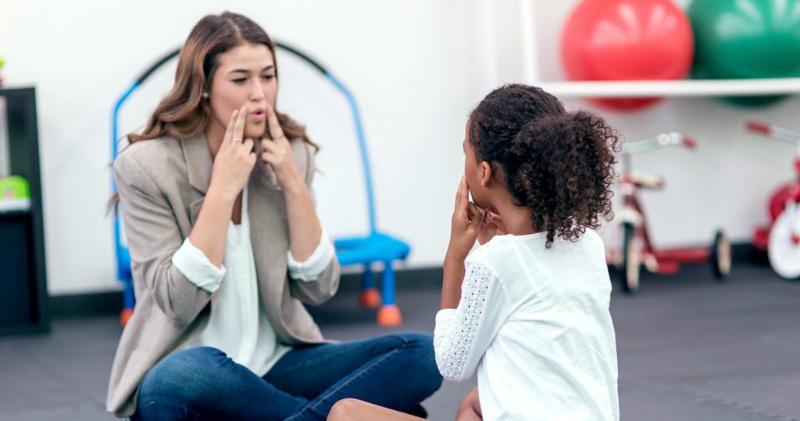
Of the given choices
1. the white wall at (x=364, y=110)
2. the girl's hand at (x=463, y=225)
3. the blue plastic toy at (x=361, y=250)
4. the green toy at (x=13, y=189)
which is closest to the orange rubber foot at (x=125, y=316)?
the blue plastic toy at (x=361, y=250)

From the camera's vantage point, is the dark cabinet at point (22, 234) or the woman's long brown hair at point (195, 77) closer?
the woman's long brown hair at point (195, 77)

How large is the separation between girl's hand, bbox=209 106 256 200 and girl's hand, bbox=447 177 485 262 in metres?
0.52

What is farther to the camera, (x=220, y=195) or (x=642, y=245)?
(x=642, y=245)

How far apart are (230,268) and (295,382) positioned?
10.2 inches

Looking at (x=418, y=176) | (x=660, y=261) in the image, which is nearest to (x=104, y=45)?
(x=418, y=176)

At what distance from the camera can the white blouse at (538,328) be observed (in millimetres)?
1413

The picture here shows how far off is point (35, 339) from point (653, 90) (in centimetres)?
246

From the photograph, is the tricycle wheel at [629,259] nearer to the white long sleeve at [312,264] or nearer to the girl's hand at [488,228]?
the white long sleeve at [312,264]

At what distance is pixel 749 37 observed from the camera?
13.4 feet

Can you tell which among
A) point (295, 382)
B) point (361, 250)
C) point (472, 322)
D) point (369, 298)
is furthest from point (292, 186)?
point (369, 298)

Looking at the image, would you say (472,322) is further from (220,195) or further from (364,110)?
(364,110)

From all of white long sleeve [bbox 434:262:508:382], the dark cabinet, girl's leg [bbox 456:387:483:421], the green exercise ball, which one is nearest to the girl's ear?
white long sleeve [bbox 434:262:508:382]

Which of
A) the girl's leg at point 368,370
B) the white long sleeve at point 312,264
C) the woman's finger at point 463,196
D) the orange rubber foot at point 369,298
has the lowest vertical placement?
the orange rubber foot at point 369,298

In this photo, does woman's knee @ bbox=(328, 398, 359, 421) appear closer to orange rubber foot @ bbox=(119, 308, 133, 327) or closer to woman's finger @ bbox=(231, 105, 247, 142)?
woman's finger @ bbox=(231, 105, 247, 142)
